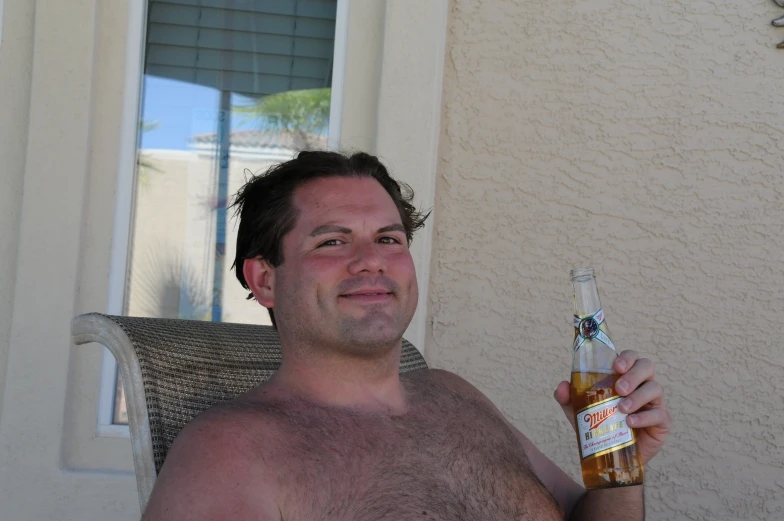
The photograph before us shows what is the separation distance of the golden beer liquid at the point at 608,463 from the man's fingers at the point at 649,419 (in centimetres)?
6

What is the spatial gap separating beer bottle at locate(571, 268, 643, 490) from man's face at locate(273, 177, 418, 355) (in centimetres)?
44

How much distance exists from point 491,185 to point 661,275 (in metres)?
0.77

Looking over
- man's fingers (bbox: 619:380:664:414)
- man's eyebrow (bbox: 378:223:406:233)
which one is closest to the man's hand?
man's fingers (bbox: 619:380:664:414)

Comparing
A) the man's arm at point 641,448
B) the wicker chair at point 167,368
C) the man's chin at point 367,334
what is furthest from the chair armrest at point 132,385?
the man's arm at point 641,448

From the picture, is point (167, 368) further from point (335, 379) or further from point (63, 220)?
point (63, 220)

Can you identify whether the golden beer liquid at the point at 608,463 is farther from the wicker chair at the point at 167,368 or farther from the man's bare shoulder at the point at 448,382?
the wicker chair at the point at 167,368

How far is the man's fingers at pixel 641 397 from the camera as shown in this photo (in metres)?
1.79

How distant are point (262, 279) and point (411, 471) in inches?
25.9

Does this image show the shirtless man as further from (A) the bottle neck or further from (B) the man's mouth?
(A) the bottle neck

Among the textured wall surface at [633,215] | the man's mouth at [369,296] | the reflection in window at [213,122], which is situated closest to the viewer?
the man's mouth at [369,296]

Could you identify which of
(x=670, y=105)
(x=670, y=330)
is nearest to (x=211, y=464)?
(x=670, y=330)

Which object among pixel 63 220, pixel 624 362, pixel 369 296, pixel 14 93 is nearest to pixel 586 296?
pixel 624 362

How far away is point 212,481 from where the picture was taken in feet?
5.14

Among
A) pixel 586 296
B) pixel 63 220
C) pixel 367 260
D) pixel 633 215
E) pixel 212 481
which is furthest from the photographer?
pixel 633 215
